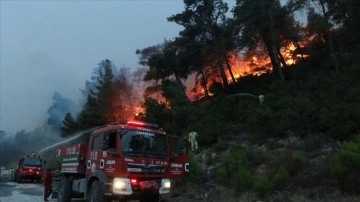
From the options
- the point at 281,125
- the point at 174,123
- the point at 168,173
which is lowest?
the point at 168,173

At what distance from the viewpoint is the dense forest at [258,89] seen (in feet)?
57.3

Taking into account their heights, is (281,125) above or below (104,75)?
below

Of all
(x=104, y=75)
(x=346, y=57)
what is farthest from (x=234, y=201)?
(x=104, y=75)

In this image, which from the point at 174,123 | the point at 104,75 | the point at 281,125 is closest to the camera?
the point at 281,125

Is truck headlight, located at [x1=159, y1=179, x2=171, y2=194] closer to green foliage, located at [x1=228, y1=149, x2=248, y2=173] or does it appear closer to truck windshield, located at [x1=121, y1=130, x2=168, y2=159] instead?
truck windshield, located at [x1=121, y1=130, x2=168, y2=159]

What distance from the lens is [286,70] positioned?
123ft

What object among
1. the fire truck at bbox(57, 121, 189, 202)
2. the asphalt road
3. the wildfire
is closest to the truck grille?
the fire truck at bbox(57, 121, 189, 202)

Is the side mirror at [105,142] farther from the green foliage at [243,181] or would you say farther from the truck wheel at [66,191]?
the green foliage at [243,181]

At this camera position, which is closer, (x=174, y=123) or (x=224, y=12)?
(x=174, y=123)

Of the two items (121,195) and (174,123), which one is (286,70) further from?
(121,195)

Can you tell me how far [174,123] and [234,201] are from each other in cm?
1532

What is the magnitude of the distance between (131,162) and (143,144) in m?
0.73

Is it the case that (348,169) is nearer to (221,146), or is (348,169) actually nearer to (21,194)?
(221,146)

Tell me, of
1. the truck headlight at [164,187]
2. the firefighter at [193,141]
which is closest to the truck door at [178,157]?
the truck headlight at [164,187]
